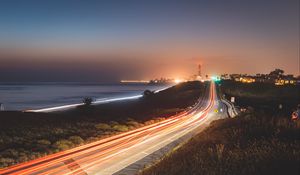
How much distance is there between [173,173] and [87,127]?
102 ft

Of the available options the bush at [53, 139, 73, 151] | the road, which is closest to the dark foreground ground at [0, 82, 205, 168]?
the bush at [53, 139, 73, 151]

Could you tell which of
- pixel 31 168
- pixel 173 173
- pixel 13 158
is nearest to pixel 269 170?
pixel 173 173

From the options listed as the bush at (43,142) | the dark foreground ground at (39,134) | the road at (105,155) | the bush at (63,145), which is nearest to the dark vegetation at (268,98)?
the road at (105,155)

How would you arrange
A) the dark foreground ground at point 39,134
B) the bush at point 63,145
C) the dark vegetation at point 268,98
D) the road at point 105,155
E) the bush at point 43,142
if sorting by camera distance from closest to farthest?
the road at point 105,155 → the dark foreground ground at point 39,134 → the bush at point 63,145 → the bush at point 43,142 → the dark vegetation at point 268,98

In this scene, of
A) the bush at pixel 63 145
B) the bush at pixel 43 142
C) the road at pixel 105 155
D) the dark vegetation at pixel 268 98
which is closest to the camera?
the road at pixel 105 155

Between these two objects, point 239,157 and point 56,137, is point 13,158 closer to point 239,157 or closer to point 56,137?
point 56,137

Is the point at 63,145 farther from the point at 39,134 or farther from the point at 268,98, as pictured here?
the point at 268,98

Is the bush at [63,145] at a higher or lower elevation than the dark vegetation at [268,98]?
higher

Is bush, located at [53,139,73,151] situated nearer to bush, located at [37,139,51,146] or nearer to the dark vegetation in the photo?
bush, located at [37,139,51,146]

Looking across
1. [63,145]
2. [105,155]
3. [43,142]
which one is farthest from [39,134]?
[105,155]

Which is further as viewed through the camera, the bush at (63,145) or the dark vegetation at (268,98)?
the dark vegetation at (268,98)

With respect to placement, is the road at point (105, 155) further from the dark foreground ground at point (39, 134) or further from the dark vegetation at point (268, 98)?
the dark vegetation at point (268, 98)

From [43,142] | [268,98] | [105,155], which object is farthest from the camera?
[268,98]

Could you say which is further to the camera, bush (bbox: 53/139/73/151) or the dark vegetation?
the dark vegetation
